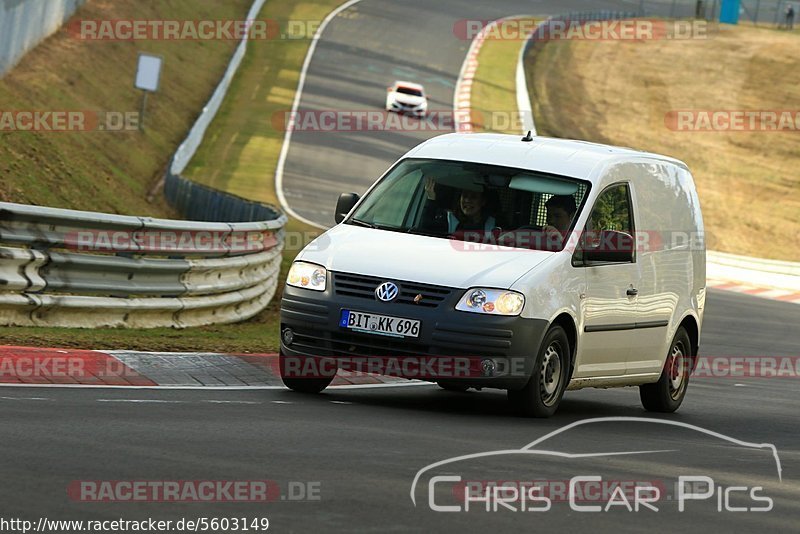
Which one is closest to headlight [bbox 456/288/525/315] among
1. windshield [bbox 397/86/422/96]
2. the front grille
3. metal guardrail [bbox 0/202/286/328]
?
the front grille

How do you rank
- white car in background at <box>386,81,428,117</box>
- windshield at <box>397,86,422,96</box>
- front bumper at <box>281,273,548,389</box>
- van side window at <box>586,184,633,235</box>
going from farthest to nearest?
windshield at <box>397,86,422,96</box>, white car in background at <box>386,81,428,117</box>, van side window at <box>586,184,633,235</box>, front bumper at <box>281,273,548,389</box>

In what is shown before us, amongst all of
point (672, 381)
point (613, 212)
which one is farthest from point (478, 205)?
point (672, 381)

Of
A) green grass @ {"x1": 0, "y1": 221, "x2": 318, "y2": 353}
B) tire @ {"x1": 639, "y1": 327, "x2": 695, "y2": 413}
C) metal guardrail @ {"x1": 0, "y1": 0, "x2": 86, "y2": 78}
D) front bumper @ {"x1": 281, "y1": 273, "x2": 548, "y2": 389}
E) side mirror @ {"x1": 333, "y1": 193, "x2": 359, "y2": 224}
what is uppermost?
metal guardrail @ {"x1": 0, "y1": 0, "x2": 86, "y2": 78}

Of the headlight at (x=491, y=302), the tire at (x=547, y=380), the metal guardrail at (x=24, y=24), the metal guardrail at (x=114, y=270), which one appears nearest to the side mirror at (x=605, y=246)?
the tire at (x=547, y=380)

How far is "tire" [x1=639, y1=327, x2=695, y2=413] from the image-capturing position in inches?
524

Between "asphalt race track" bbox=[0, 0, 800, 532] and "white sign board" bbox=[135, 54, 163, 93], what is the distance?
975 inches

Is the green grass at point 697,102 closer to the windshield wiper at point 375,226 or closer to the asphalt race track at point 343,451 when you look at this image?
the windshield wiper at point 375,226

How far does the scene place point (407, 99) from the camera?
53.7 m

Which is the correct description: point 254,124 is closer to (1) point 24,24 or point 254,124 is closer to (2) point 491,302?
(1) point 24,24

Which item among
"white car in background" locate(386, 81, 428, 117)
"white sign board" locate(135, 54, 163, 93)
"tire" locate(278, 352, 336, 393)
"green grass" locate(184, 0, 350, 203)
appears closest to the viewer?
"tire" locate(278, 352, 336, 393)

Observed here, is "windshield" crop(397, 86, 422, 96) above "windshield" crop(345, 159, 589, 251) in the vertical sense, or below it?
below

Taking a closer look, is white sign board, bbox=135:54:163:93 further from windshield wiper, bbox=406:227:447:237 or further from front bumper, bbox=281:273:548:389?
front bumper, bbox=281:273:548:389

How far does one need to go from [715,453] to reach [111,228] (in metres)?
6.96

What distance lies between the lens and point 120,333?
14656mm
